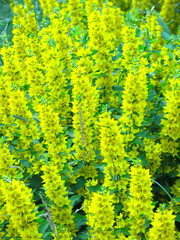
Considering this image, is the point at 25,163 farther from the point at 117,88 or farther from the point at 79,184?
the point at 117,88

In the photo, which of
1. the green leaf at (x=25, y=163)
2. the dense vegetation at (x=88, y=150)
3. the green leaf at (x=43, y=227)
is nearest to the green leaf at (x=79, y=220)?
the dense vegetation at (x=88, y=150)

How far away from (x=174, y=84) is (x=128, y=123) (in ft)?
2.14

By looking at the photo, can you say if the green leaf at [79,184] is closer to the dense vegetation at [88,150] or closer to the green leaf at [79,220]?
the dense vegetation at [88,150]

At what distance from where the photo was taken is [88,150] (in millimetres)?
2629

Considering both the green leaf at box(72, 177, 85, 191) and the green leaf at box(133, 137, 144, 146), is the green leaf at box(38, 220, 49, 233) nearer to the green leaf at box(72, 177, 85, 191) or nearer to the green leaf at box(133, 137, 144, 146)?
the green leaf at box(72, 177, 85, 191)

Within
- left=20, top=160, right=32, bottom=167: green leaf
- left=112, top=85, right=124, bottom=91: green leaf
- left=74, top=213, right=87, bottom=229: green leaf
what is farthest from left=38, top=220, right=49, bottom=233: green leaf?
left=112, top=85, right=124, bottom=91: green leaf

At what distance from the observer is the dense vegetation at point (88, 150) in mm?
1897

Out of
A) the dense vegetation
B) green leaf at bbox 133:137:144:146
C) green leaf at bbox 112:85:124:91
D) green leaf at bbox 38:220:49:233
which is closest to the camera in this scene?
the dense vegetation

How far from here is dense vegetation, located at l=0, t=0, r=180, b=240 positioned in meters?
1.90

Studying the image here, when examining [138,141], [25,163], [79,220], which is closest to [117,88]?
[138,141]

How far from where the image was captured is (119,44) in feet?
13.5

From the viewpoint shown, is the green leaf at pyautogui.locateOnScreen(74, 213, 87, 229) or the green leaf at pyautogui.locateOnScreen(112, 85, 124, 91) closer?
the green leaf at pyautogui.locateOnScreen(74, 213, 87, 229)

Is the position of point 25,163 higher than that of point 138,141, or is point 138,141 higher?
point 138,141

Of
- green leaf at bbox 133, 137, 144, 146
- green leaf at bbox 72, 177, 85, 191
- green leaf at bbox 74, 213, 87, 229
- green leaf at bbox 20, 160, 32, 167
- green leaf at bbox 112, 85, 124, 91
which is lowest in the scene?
green leaf at bbox 74, 213, 87, 229
